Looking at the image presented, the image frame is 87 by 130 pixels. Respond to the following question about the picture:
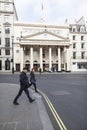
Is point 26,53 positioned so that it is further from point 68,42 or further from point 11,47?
point 68,42

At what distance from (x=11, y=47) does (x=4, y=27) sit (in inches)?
253

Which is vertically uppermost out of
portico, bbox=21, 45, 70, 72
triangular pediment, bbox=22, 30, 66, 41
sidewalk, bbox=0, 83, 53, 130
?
triangular pediment, bbox=22, 30, 66, 41

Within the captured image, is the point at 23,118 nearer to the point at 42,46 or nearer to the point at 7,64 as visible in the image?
the point at 7,64

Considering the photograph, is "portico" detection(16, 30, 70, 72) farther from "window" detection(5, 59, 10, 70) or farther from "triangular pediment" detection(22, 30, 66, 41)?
"window" detection(5, 59, 10, 70)

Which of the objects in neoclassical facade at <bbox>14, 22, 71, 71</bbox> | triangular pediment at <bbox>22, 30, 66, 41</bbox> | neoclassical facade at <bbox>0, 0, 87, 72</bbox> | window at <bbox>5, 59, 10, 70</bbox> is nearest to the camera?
neoclassical facade at <bbox>14, 22, 71, 71</bbox>

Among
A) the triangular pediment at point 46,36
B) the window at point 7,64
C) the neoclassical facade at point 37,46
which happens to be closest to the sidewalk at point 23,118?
Result: the neoclassical facade at point 37,46

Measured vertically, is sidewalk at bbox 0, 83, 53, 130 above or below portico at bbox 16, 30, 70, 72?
below

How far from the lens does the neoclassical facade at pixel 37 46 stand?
81188 mm

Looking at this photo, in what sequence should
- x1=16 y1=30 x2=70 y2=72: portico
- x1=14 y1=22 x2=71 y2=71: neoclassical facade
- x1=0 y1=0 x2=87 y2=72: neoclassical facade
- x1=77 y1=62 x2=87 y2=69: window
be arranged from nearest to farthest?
x1=16 y1=30 x2=70 y2=72: portico, x1=14 y1=22 x2=71 y2=71: neoclassical facade, x1=0 y1=0 x2=87 y2=72: neoclassical facade, x1=77 y1=62 x2=87 y2=69: window

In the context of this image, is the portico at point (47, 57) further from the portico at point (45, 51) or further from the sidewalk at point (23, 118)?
the sidewalk at point (23, 118)

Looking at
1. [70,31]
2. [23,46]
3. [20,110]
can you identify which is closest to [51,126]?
[20,110]

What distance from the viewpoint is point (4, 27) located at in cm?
8331

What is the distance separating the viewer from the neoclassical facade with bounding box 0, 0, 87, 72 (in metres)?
81.2

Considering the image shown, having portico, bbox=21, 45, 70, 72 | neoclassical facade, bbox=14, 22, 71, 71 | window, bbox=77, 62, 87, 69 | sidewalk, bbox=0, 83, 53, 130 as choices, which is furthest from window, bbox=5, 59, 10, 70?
sidewalk, bbox=0, 83, 53, 130
